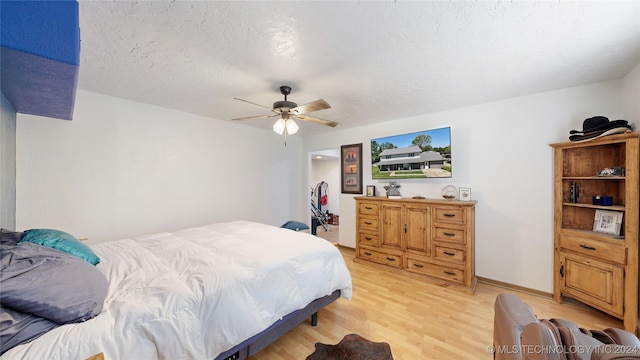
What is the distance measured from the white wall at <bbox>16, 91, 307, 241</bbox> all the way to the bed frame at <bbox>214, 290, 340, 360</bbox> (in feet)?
7.91

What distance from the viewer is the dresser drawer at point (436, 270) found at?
2803 millimetres

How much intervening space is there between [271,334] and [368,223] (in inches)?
93.7

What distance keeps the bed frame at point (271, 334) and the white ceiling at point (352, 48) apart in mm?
2140

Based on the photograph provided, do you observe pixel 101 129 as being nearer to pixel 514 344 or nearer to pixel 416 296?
pixel 514 344

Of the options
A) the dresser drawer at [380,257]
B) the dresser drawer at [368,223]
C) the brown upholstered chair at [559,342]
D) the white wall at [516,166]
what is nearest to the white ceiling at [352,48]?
the white wall at [516,166]

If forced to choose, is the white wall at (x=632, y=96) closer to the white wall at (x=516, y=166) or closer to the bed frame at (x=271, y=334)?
the white wall at (x=516, y=166)

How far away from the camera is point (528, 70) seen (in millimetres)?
2068

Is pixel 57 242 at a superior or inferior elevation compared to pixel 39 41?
inferior

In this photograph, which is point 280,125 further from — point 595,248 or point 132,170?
point 595,248

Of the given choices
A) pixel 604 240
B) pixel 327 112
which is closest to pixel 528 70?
pixel 604 240

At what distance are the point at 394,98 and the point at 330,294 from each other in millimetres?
2388

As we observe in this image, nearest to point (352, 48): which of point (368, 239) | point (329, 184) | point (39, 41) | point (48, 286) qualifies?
point (39, 41)

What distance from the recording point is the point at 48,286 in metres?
0.97

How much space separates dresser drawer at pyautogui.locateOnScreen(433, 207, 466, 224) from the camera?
110 inches
